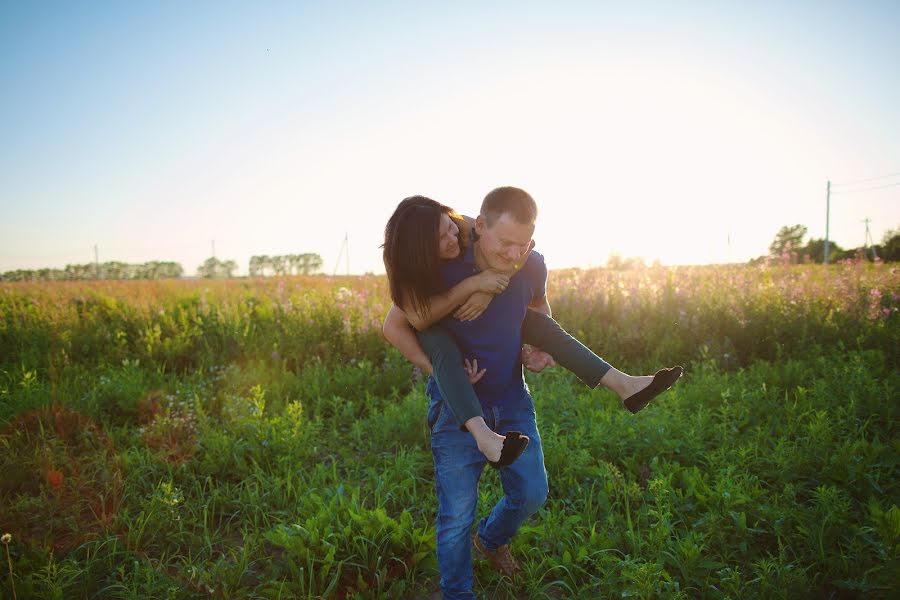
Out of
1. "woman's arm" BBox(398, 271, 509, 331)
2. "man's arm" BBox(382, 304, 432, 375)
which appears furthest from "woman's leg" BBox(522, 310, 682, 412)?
"man's arm" BBox(382, 304, 432, 375)

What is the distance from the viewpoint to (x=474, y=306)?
210 centimetres

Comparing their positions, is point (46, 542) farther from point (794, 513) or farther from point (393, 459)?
point (794, 513)

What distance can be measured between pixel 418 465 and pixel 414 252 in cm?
220

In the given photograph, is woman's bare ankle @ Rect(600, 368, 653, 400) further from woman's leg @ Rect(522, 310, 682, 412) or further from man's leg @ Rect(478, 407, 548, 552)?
man's leg @ Rect(478, 407, 548, 552)

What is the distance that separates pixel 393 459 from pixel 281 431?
3.21 ft

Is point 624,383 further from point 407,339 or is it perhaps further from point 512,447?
point 407,339

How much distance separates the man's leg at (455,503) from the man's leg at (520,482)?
0.16 m

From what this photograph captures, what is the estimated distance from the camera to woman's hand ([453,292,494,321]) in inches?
82.4

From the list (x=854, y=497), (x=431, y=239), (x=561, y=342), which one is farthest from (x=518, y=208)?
(x=854, y=497)

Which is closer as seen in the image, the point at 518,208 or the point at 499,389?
the point at 518,208

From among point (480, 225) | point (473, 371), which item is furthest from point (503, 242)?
point (473, 371)

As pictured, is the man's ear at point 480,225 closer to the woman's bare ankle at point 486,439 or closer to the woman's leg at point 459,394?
the woman's leg at point 459,394

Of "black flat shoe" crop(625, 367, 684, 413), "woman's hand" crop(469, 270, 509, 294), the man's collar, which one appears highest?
the man's collar

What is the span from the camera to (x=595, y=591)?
2.48 m
